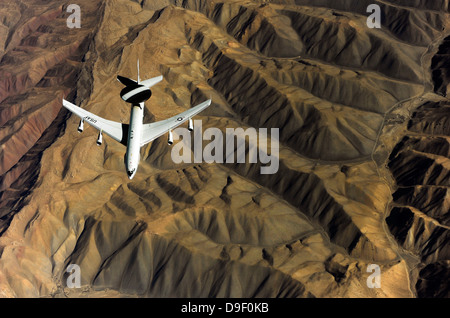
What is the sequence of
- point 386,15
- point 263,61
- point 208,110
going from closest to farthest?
point 208,110, point 263,61, point 386,15

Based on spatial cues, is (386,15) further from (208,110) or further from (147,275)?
(147,275)

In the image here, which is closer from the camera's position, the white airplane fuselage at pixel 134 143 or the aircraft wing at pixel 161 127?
the white airplane fuselage at pixel 134 143

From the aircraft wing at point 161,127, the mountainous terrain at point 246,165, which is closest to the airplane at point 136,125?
the aircraft wing at point 161,127

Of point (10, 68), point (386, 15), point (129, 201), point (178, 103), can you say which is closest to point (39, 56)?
point (10, 68)

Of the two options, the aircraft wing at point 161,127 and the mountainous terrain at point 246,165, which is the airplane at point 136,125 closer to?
the aircraft wing at point 161,127

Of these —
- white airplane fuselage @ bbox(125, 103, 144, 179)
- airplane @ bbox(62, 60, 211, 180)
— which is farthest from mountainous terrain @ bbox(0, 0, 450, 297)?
white airplane fuselage @ bbox(125, 103, 144, 179)

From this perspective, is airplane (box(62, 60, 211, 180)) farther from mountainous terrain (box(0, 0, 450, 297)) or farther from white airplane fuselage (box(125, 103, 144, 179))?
mountainous terrain (box(0, 0, 450, 297))

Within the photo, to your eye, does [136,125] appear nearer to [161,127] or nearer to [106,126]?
[161,127]
